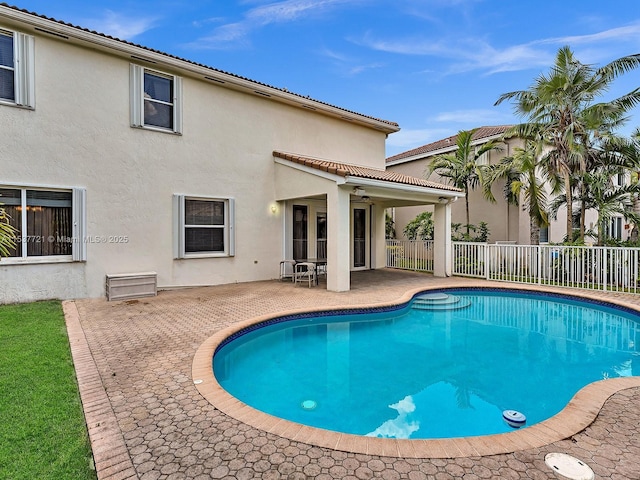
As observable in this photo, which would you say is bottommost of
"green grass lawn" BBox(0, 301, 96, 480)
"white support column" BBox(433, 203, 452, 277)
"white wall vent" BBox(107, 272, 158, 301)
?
"green grass lawn" BBox(0, 301, 96, 480)

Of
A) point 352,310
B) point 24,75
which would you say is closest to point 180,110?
point 24,75

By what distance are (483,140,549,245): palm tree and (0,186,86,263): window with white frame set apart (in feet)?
58.2

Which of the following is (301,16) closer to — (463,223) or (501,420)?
(463,223)

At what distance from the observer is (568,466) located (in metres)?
3.17

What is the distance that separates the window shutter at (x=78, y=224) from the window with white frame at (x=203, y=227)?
2677mm

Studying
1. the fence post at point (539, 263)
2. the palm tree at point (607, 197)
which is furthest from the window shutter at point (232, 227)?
the palm tree at point (607, 197)

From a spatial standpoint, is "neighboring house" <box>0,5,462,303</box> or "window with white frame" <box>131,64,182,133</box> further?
"window with white frame" <box>131,64,182,133</box>

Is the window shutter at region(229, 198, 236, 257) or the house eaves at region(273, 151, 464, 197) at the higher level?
the house eaves at region(273, 151, 464, 197)

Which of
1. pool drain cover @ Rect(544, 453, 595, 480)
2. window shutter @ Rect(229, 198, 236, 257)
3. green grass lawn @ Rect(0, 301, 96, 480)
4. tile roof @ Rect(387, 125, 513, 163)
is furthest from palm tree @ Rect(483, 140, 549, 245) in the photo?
green grass lawn @ Rect(0, 301, 96, 480)

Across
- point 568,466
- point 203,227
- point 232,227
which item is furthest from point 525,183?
point 568,466

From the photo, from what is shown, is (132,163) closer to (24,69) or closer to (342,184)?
(24,69)

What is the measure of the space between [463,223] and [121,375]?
21.7m

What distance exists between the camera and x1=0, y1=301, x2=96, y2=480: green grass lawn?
310 centimetres

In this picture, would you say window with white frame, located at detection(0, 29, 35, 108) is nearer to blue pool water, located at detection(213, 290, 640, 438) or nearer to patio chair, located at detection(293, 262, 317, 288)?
blue pool water, located at detection(213, 290, 640, 438)
